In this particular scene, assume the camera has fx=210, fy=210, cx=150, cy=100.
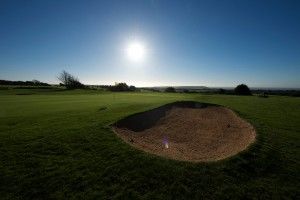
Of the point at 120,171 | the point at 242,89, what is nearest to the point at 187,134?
the point at 120,171

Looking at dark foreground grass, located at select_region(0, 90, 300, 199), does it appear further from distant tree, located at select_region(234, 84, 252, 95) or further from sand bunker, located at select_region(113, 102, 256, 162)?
distant tree, located at select_region(234, 84, 252, 95)

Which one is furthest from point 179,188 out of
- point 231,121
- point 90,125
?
point 231,121

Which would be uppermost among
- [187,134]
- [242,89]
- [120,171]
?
[242,89]

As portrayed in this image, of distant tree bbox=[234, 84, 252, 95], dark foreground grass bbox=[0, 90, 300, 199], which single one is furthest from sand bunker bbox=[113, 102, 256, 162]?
distant tree bbox=[234, 84, 252, 95]

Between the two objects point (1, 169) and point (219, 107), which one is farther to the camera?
point (219, 107)

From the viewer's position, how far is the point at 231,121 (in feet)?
59.0

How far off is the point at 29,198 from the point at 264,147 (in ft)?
35.0

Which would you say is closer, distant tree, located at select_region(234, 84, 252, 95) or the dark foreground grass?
the dark foreground grass

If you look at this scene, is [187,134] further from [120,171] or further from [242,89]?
[242,89]

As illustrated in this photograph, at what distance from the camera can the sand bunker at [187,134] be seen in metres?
10.7

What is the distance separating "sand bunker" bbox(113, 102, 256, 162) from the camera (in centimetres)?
1067

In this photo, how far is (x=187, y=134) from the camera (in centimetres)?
1440

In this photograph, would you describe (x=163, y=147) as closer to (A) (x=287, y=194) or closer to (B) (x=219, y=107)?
(A) (x=287, y=194)

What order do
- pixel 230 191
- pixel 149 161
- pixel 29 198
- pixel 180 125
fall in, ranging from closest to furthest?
pixel 29 198 < pixel 230 191 < pixel 149 161 < pixel 180 125
